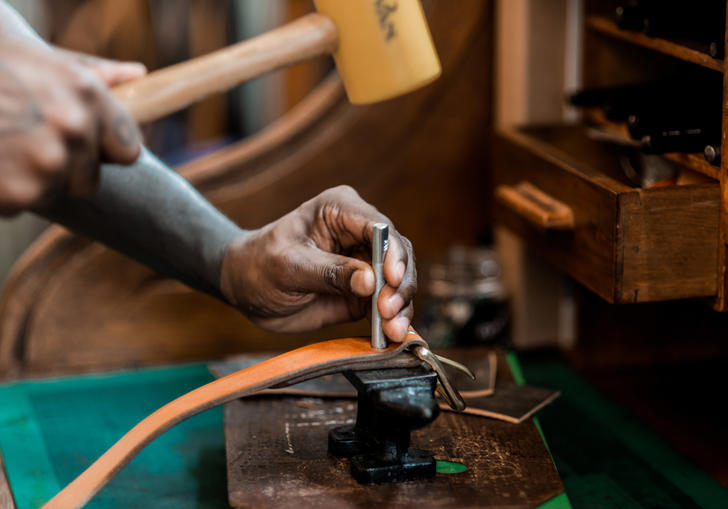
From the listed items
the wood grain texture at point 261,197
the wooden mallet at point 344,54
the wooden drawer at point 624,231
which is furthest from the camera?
the wood grain texture at point 261,197

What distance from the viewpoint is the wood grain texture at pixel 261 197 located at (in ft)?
5.44

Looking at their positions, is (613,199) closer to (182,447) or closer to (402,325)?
(402,325)

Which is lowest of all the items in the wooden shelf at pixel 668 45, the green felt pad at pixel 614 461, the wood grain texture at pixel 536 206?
the green felt pad at pixel 614 461

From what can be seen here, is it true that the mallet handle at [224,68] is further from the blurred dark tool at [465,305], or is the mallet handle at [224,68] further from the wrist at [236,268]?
the blurred dark tool at [465,305]

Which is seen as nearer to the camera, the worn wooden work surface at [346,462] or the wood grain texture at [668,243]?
the worn wooden work surface at [346,462]

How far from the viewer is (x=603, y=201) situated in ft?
3.85

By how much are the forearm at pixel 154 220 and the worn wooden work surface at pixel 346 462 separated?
0.20 m

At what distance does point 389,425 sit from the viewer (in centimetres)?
94

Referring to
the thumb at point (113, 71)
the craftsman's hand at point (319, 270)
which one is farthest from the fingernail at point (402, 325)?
the thumb at point (113, 71)

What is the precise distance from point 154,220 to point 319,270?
0.26 m

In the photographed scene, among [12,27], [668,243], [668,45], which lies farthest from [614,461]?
[12,27]

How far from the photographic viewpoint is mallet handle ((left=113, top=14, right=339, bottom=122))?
983mm

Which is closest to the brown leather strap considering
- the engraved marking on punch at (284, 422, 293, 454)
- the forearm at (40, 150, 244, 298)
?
the engraved marking on punch at (284, 422, 293, 454)

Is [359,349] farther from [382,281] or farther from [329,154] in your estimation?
[329,154]
